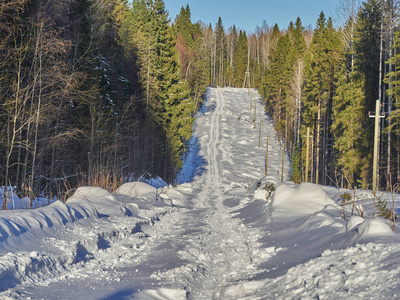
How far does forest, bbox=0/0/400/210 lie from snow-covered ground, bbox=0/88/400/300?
430 cm

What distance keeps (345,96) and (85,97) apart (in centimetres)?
2283

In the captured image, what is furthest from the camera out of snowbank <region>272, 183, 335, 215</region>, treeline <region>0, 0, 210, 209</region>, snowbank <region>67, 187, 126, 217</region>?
treeline <region>0, 0, 210, 209</region>

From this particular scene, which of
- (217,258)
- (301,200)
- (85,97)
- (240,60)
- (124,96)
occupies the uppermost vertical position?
(240,60)

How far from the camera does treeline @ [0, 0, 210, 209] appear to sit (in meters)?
14.0

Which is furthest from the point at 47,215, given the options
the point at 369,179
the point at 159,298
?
the point at 369,179

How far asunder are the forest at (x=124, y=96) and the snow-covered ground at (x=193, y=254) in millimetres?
4300

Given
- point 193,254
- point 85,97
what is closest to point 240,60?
point 85,97

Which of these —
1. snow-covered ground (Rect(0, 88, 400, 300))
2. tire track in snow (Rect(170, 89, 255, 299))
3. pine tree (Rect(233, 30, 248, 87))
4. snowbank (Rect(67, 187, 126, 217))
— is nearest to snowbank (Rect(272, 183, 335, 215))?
snow-covered ground (Rect(0, 88, 400, 300))

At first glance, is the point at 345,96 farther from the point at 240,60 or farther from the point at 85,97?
the point at 240,60

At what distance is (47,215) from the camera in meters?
6.96

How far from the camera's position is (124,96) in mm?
33375

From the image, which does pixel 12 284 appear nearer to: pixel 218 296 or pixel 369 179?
pixel 218 296

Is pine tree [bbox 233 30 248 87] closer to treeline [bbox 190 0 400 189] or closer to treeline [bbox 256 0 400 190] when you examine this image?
treeline [bbox 190 0 400 189]

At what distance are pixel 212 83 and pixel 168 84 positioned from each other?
79841 millimetres
